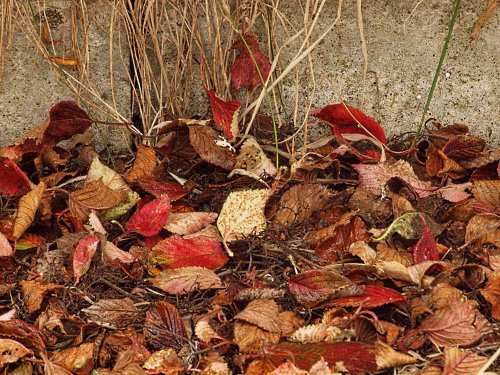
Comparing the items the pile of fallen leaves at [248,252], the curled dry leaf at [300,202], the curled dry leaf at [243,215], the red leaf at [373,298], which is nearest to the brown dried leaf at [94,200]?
the pile of fallen leaves at [248,252]

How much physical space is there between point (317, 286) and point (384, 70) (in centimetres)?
70

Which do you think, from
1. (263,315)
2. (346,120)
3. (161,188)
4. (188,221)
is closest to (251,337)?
(263,315)

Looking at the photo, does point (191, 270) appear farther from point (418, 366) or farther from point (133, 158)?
point (133, 158)

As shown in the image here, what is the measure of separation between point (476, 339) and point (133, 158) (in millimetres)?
946

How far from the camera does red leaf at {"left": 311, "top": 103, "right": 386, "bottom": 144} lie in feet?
5.24

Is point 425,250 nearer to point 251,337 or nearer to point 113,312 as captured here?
point 251,337

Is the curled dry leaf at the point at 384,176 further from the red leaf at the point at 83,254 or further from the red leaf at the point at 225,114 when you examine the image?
the red leaf at the point at 83,254

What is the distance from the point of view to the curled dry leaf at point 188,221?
1.38 metres

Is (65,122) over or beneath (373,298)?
over

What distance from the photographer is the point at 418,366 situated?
1.09m

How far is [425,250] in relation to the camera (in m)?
1.28

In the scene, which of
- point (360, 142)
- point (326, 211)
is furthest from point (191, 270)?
point (360, 142)

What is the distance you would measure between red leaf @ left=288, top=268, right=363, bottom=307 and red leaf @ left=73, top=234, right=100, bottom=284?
381mm

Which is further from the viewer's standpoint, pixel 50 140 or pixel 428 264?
pixel 50 140
